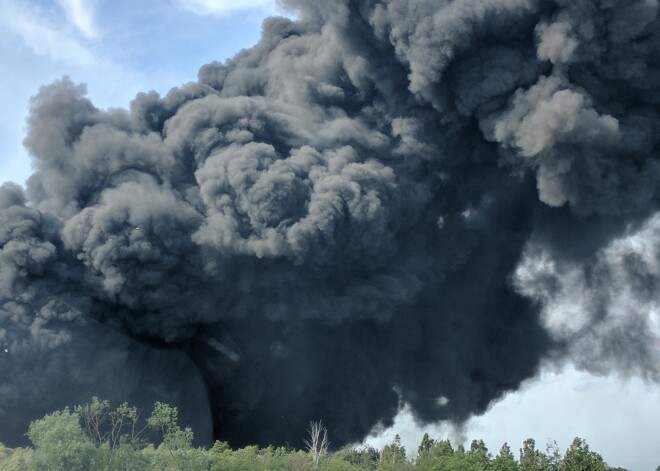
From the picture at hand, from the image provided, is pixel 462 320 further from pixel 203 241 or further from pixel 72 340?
pixel 72 340

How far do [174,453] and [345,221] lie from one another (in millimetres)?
12145

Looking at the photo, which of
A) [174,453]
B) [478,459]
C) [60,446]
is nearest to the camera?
[60,446]

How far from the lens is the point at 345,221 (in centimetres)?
3969

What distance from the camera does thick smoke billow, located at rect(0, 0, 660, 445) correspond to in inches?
1507

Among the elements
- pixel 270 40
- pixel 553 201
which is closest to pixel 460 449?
pixel 553 201

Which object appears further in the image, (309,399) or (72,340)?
(309,399)

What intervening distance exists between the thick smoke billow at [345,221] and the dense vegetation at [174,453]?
1652mm

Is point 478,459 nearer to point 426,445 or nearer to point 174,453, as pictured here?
point 426,445

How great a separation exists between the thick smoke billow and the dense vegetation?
1.65m

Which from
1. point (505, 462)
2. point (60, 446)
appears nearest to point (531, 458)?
point (505, 462)

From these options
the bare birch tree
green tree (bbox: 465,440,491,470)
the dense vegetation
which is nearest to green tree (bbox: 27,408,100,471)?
the dense vegetation

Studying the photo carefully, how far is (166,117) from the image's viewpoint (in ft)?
148

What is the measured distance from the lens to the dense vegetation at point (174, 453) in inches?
1321

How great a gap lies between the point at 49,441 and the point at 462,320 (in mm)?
21211
